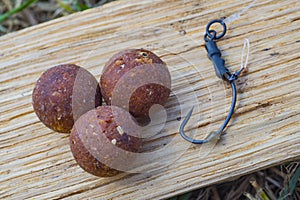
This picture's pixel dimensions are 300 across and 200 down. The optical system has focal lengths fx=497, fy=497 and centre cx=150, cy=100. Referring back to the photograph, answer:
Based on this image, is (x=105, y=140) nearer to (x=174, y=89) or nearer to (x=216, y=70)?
(x=174, y=89)

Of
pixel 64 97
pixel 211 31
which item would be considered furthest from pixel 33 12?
pixel 64 97

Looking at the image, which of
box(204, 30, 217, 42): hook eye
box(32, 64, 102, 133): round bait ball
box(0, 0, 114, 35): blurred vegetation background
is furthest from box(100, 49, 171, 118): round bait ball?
box(0, 0, 114, 35): blurred vegetation background

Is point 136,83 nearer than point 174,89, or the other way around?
point 136,83

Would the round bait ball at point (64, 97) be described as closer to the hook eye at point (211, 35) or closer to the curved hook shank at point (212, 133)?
Answer: the curved hook shank at point (212, 133)

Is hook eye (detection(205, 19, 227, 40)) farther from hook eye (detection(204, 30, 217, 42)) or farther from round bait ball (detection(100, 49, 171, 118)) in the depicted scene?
round bait ball (detection(100, 49, 171, 118))

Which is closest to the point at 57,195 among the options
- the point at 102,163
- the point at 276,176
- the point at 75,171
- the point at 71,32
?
the point at 75,171

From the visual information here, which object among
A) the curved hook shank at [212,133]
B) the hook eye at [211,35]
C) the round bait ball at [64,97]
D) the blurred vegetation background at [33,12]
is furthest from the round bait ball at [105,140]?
the blurred vegetation background at [33,12]

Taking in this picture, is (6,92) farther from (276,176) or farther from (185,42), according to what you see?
(276,176)
